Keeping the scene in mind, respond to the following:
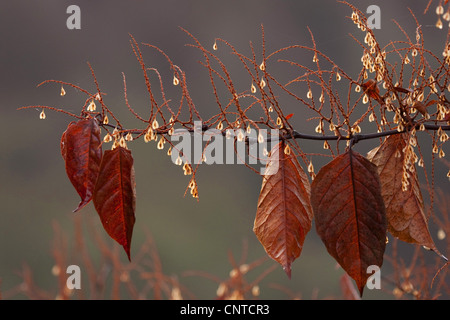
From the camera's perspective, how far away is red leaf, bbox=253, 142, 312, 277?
0.91ft

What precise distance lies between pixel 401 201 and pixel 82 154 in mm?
187

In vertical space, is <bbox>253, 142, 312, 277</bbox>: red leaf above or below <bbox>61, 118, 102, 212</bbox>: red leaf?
below

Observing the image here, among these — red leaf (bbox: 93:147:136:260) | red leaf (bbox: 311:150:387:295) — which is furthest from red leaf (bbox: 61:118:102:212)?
red leaf (bbox: 311:150:387:295)

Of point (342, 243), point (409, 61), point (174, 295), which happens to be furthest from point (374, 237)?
point (174, 295)

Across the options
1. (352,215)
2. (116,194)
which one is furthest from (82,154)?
(352,215)

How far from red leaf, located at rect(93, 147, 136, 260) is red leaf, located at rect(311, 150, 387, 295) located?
0.33ft

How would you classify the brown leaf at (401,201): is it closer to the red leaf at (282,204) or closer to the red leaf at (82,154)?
the red leaf at (282,204)

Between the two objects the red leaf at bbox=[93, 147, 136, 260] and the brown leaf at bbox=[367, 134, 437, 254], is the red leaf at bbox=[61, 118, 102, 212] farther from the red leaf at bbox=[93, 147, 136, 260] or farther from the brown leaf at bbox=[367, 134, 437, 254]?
the brown leaf at bbox=[367, 134, 437, 254]

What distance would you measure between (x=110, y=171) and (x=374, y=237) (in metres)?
0.15

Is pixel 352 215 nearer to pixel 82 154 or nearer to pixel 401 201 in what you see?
pixel 401 201

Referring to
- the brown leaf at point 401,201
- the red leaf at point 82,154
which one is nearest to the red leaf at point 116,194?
the red leaf at point 82,154

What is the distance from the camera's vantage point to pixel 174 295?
687 mm

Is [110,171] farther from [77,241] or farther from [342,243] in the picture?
[77,241]

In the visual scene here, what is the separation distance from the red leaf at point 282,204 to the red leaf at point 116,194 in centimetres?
7
